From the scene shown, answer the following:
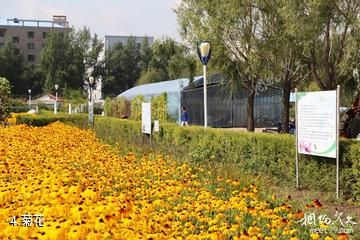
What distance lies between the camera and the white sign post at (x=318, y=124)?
7.58m

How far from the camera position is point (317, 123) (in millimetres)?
8062

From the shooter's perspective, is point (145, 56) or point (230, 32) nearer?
point (230, 32)

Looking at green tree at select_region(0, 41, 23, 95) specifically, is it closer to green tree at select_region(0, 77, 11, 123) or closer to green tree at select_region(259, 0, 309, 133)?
green tree at select_region(0, 77, 11, 123)

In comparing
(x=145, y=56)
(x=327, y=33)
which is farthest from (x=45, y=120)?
(x=145, y=56)

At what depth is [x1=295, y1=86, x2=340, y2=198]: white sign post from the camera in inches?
299

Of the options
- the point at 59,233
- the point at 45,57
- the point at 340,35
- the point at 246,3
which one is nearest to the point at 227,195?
the point at 59,233

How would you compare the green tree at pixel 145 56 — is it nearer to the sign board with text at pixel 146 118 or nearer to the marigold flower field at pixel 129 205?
the sign board with text at pixel 146 118

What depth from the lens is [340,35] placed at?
54.6 feet

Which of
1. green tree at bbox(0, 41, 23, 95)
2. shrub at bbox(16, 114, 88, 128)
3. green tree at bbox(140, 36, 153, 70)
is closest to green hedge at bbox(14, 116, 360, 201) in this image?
shrub at bbox(16, 114, 88, 128)

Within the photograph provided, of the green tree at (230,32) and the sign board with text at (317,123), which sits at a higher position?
the green tree at (230,32)

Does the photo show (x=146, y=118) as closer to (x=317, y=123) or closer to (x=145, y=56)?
(x=317, y=123)

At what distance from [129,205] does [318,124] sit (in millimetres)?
4199


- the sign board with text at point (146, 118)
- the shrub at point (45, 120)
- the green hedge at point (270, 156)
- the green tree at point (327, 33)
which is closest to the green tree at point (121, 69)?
the shrub at point (45, 120)

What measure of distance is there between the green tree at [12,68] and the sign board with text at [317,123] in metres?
69.0
